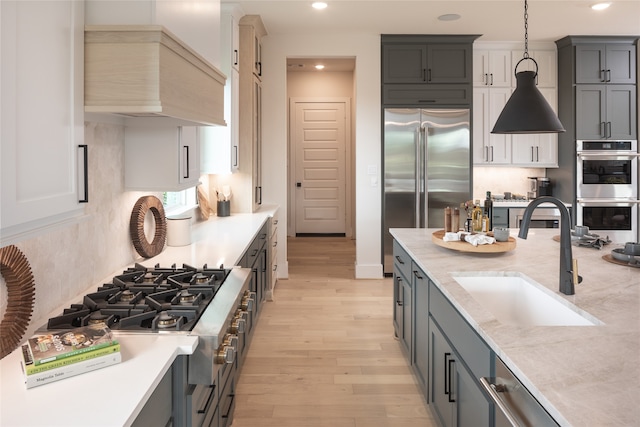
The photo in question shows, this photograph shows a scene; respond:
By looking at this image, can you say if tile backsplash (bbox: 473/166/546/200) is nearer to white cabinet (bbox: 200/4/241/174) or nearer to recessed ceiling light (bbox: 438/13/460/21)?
recessed ceiling light (bbox: 438/13/460/21)

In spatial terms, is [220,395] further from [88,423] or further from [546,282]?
[546,282]

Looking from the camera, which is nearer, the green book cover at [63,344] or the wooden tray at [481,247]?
the green book cover at [63,344]

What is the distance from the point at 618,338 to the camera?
4.75ft

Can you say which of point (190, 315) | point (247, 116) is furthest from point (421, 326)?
point (247, 116)

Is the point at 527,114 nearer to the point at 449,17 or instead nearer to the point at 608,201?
the point at 449,17

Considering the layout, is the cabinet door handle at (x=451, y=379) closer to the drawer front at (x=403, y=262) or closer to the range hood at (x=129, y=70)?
the drawer front at (x=403, y=262)

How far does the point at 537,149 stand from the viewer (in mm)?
5934

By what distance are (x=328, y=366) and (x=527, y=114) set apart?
1980mm

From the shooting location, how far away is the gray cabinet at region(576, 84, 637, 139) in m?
5.66

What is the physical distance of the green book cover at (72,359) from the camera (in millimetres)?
1209

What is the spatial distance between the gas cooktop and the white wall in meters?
3.37

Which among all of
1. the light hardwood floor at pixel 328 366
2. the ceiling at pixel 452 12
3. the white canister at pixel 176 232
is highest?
the ceiling at pixel 452 12

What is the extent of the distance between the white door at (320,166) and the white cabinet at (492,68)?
10.4ft

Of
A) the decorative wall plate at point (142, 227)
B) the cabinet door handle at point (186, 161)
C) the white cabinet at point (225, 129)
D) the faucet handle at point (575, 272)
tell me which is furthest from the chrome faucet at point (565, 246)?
the white cabinet at point (225, 129)
